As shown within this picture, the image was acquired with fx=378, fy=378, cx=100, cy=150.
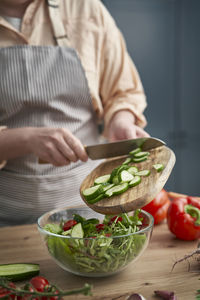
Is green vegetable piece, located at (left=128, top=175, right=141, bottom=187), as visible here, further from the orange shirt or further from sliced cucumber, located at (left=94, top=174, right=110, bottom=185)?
the orange shirt

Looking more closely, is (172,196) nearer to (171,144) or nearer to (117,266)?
(117,266)

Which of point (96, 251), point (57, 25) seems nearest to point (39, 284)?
point (96, 251)

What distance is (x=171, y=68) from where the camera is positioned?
340cm

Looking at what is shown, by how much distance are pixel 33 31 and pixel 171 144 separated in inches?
86.4

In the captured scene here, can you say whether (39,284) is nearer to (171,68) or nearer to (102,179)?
(102,179)

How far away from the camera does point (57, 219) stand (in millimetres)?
1169

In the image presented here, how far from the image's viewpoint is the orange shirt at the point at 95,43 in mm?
1527

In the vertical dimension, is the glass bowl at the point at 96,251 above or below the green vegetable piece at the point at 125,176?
below

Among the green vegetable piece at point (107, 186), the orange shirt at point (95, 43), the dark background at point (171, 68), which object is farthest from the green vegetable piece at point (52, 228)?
the dark background at point (171, 68)

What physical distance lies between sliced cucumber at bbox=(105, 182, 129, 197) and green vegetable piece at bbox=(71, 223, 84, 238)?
0.11 metres

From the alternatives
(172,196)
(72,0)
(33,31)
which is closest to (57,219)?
(172,196)

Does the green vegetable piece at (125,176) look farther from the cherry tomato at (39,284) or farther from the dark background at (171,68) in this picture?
the dark background at (171,68)

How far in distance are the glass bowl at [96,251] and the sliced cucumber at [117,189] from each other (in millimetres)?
118

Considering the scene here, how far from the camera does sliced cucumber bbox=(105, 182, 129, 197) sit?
1013 millimetres
